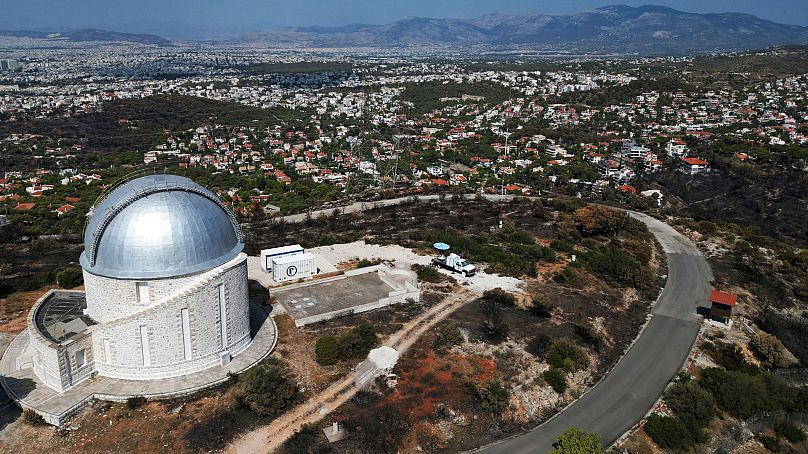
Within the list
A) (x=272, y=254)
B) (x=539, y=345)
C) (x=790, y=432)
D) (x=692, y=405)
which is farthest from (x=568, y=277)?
(x=272, y=254)

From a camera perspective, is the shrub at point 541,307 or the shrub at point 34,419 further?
the shrub at point 541,307

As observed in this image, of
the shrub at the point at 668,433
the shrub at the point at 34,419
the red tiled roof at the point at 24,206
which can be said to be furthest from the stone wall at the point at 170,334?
the red tiled roof at the point at 24,206

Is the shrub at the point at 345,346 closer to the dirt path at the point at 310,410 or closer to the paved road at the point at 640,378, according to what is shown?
the dirt path at the point at 310,410

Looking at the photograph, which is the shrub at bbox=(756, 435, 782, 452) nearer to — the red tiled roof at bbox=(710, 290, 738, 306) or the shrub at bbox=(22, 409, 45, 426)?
the red tiled roof at bbox=(710, 290, 738, 306)

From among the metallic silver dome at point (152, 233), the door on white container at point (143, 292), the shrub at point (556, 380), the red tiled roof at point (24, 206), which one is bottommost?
the red tiled roof at point (24, 206)

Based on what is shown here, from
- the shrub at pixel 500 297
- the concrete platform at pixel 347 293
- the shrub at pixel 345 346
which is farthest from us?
the shrub at pixel 500 297

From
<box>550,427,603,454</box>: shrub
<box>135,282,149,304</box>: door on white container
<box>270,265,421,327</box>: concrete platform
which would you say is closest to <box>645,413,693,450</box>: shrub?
<box>550,427,603,454</box>: shrub
